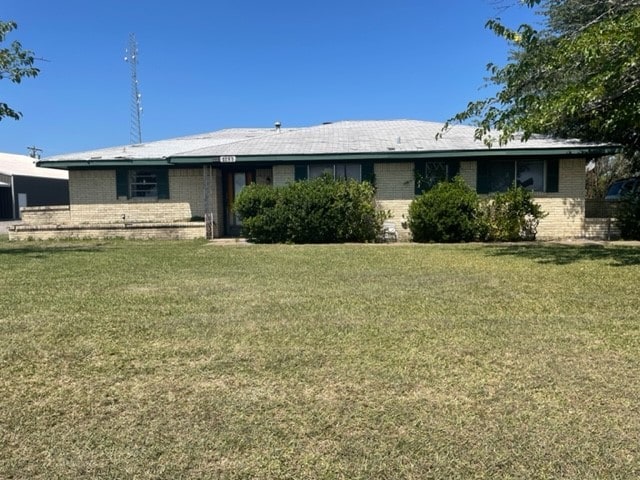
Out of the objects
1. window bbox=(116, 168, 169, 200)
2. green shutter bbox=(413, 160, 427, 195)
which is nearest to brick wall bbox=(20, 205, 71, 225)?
window bbox=(116, 168, 169, 200)

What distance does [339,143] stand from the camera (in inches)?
701

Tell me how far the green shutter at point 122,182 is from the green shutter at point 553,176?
43.7ft

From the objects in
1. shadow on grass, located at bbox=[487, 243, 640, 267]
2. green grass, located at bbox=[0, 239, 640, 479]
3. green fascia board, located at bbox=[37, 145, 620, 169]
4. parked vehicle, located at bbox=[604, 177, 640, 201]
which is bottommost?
green grass, located at bbox=[0, 239, 640, 479]

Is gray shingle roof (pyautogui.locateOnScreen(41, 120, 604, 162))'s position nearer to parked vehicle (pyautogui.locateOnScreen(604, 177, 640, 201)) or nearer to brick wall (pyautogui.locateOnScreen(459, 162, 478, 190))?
brick wall (pyautogui.locateOnScreen(459, 162, 478, 190))

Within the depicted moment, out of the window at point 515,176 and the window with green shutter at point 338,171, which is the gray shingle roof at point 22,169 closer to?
the window with green shutter at point 338,171

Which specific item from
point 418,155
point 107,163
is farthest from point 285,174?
point 107,163

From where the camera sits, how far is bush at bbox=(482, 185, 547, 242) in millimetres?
15391

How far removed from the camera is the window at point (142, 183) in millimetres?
18391

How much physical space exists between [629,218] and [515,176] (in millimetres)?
3284

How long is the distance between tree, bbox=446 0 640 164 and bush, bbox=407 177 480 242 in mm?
2536

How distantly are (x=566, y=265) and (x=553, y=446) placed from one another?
25.3 ft

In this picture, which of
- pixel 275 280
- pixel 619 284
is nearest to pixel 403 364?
pixel 275 280

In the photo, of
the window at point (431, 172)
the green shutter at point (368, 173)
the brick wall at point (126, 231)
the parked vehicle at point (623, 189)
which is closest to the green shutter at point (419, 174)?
the window at point (431, 172)

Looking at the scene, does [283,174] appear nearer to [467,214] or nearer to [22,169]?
[467,214]
